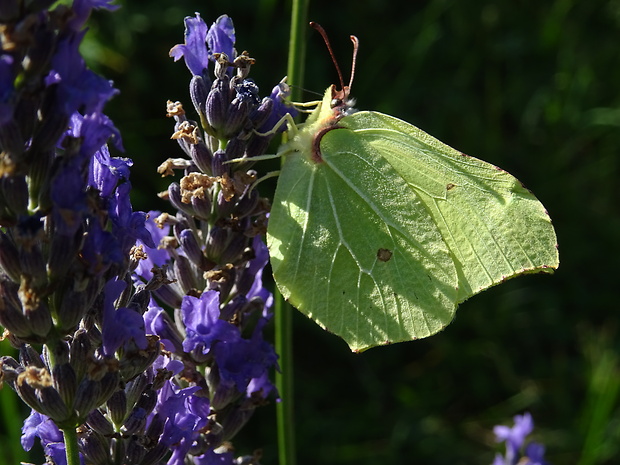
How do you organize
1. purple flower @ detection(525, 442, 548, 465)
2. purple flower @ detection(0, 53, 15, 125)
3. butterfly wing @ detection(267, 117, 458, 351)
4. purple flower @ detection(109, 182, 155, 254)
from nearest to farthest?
purple flower @ detection(0, 53, 15, 125), purple flower @ detection(109, 182, 155, 254), butterfly wing @ detection(267, 117, 458, 351), purple flower @ detection(525, 442, 548, 465)

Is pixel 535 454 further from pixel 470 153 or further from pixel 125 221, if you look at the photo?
pixel 470 153

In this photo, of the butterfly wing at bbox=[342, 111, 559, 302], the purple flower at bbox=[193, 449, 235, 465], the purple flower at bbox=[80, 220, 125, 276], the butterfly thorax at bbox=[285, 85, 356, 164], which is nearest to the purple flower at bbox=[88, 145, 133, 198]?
the purple flower at bbox=[80, 220, 125, 276]

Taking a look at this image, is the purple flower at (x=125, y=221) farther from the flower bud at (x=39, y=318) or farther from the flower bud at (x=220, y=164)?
the flower bud at (x=220, y=164)

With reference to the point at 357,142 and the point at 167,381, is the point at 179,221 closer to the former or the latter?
the point at 167,381

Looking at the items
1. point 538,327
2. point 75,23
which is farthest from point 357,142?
point 538,327

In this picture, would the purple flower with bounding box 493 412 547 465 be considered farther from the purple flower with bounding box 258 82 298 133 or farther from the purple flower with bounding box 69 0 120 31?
the purple flower with bounding box 69 0 120 31
